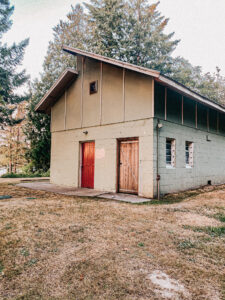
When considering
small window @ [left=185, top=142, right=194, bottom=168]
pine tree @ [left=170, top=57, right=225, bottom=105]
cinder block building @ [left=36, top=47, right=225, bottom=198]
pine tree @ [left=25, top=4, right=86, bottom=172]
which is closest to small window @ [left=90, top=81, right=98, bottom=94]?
cinder block building @ [left=36, top=47, right=225, bottom=198]

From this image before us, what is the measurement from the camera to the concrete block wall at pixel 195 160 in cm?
840

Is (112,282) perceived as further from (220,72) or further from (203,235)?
(220,72)

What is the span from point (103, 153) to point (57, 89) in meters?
4.67

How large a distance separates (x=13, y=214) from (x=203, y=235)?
13.9 feet

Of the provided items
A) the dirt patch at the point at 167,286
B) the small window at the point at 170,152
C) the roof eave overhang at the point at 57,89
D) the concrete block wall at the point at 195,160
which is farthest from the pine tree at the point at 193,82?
the dirt patch at the point at 167,286

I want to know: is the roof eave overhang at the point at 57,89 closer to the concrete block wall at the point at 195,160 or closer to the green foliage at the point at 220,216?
the concrete block wall at the point at 195,160

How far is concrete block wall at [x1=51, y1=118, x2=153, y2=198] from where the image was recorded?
798 centimetres

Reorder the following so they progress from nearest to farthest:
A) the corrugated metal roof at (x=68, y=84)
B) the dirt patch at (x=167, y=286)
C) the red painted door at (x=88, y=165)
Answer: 1. the dirt patch at (x=167, y=286)
2. the corrugated metal roof at (x=68, y=84)
3. the red painted door at (x=88, y=165)

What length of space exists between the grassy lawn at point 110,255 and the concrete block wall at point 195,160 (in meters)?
3.18

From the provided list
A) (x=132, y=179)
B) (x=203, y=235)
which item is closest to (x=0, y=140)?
(x=132, y=179)

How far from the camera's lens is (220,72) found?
1432 inches

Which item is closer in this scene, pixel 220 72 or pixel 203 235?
pixel 203 235

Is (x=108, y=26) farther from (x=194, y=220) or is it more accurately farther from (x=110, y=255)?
(x=110, y=255)

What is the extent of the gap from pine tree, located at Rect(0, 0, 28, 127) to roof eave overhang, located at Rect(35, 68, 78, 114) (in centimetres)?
607
